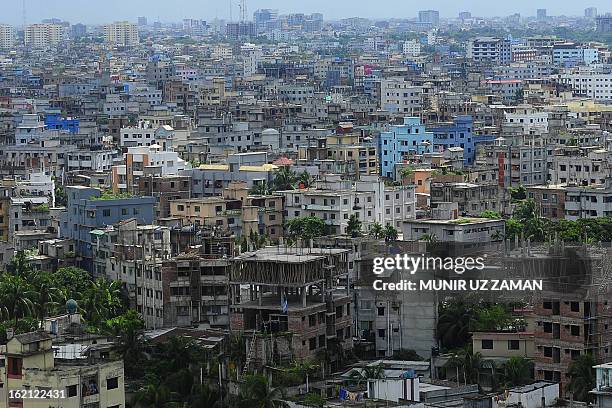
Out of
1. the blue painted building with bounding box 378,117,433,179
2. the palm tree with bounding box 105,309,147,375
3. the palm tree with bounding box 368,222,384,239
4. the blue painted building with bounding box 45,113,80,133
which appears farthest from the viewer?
the blue painted building with bounding box 45,113,80,133

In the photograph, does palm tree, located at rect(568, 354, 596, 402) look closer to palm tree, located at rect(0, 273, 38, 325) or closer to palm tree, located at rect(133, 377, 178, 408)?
Answer: palm tree, located at rect(133, 377, 178, 408)

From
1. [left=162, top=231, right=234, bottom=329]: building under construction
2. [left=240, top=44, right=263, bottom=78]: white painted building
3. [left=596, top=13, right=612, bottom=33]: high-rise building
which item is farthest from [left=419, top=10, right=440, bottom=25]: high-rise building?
[left=162, top=231, right=234, bottom=329]: building under construction

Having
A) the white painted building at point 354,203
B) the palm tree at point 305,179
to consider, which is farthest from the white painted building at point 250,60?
the white painted building at point 354,203

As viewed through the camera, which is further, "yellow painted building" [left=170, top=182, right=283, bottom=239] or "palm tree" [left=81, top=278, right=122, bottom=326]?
"yellow painted building" [left=170, top=182, right=283, bottom=239]

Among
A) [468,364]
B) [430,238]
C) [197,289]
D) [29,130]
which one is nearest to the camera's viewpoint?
[468,364]

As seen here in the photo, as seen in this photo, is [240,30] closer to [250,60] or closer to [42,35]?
[42,35]

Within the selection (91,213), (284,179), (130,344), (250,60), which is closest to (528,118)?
(284,179)
